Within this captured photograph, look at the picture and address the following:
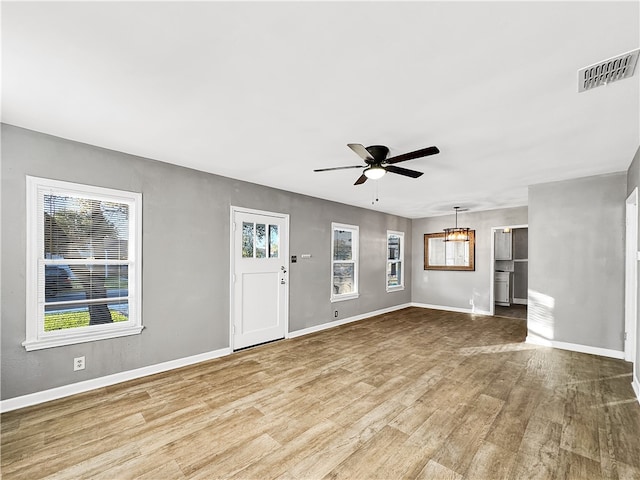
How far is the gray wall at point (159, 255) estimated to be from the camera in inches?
106

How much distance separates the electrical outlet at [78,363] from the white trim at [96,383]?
15cm

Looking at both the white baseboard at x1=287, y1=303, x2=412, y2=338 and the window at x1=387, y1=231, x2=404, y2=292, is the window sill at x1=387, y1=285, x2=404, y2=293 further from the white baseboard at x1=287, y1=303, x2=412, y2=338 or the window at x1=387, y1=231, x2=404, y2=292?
the white baseboard at x1=287, y1=303, x2=412, y2=338

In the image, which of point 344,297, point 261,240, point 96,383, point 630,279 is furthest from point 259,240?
point 630,279

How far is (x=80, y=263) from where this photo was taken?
9.91 feet

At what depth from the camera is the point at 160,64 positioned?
179cm

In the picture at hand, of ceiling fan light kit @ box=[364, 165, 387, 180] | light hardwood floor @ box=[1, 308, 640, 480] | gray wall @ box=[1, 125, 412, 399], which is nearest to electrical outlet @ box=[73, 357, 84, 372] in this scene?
gray wall @ box=[1, 125, 412, 399]

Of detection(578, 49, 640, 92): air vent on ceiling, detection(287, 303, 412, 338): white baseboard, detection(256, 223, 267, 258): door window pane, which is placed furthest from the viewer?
detection(287, 303, 412, 338): white baseboard

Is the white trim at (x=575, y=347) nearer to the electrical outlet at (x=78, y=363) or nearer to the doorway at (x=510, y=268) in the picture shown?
the doorway at (x=510, y=268)

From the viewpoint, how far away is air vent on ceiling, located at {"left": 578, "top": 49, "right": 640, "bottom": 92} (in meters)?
1.69

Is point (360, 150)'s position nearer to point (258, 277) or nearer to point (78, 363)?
point (258, 277)

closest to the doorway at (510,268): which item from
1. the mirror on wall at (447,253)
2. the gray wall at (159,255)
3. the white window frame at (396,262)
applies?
the mirror on wall at (447,253)

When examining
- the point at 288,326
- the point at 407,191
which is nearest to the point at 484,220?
the point at 407,191

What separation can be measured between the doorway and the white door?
19.5ft

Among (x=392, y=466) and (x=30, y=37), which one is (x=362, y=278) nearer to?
(x=392, y=466)
